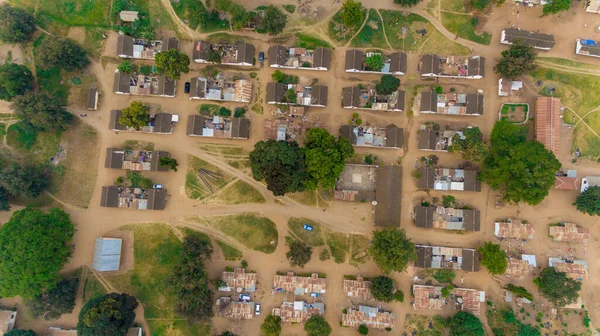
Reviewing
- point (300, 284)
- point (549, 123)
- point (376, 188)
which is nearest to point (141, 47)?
point (376, 188)

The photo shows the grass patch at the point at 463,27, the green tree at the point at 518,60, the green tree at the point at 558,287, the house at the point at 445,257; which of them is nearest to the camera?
the green tree at the point at 558,287

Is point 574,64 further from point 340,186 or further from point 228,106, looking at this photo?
point 228,106

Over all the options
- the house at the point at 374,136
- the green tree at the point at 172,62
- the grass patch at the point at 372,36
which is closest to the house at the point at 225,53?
the green tree at the point at 172,62

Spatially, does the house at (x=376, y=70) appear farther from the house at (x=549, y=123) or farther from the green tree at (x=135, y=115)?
the green tree at (x=135, y=115)

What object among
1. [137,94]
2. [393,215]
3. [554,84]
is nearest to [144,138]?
[137,94]

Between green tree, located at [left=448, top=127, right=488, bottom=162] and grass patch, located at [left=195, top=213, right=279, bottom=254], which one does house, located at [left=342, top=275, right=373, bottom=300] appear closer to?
grass patch, located at [left=195, top=213, right=279, bottom=254]

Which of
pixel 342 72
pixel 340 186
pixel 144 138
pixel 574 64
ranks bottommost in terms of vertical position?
pixel 340 186

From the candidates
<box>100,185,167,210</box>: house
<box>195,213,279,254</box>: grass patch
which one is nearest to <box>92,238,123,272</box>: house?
<box>100,185,167,210</box>: house
